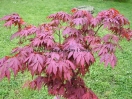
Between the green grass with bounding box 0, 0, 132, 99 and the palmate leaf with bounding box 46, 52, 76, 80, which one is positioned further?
the green grass with bounding box 0, 0, 132, 99

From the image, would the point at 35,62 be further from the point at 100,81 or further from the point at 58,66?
the point at 100,81

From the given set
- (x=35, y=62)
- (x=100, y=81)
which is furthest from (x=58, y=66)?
(x=100, y=81)

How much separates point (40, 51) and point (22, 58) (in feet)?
0.71

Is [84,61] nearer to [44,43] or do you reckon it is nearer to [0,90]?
[44,43]

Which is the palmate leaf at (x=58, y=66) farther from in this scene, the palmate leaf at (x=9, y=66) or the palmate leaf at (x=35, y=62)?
the palmate leaf at (x=9, y=66)

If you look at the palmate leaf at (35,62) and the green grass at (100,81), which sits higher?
the palmate leaf at (35,62)

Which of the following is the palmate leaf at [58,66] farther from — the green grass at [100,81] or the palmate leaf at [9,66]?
the green grass at [100,81]

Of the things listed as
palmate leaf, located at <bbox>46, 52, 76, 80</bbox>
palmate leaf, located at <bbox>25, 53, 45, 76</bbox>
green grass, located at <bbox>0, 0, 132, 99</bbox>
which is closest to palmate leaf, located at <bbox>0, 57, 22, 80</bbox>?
palmate leaf, located at <bbox>25, 53, 45, 76</bbox>

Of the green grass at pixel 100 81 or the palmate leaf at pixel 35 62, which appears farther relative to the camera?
the green grass at pixel 100 81

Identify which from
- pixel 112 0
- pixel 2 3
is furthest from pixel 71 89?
pixel 112 0

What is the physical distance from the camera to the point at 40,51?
7.42 ft

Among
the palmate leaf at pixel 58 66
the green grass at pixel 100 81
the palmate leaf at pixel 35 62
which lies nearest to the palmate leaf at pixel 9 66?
the palmate leaf at pixel 35 62

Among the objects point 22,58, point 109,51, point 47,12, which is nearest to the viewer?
point 22,58

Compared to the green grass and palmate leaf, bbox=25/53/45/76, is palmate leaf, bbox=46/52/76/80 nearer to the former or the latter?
palmate leaf, bbox=25/53/45/76
